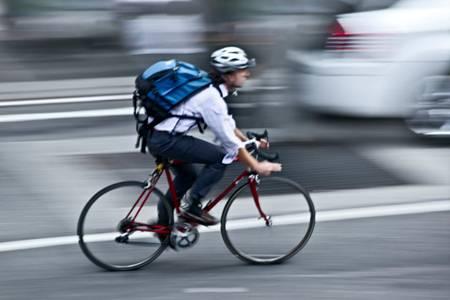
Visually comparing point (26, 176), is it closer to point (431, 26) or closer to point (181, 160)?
point (181, 160)

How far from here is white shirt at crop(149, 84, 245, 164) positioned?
5.98m

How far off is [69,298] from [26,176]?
2769 millimetres

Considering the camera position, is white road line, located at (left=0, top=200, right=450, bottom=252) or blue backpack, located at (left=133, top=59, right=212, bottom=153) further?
white road line, located at (left=0, top=200, right=450, bottom=252)

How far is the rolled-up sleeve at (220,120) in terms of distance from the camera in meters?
5.98

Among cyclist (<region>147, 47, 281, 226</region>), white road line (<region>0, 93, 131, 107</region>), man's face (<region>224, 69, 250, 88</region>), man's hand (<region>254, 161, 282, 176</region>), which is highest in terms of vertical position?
man's face (<region>224, 69, 250, 88</region>)

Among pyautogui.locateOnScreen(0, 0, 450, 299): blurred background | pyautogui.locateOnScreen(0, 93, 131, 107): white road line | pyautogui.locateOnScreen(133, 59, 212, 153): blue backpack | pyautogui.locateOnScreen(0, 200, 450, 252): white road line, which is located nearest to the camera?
pyautogui.locateOnScreen(133, 59, 212, 153): blue backpack

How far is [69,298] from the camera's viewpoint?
19.6 ft

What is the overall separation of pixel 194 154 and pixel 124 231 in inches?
31.7

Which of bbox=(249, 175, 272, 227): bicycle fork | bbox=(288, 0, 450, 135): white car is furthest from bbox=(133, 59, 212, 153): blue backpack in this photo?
bbox=(288, 0, 450, 135): white car

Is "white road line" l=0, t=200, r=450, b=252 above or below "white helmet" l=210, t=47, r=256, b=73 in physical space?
below

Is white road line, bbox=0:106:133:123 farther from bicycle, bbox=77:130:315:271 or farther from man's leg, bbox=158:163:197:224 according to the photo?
man's leg, bbox=158:163:197:224

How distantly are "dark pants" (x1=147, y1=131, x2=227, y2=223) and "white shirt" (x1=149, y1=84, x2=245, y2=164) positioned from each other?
72 millimetres

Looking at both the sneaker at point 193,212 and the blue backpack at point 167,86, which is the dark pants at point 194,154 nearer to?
the sneaker at point 193,212

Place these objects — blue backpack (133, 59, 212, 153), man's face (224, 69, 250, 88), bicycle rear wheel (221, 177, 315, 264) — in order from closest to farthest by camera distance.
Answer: blue backpack (133, 59, 212, 153)
man's face (224, 69, 250, 88)
bicycle rear wheel (221, 177, 315, 264)
